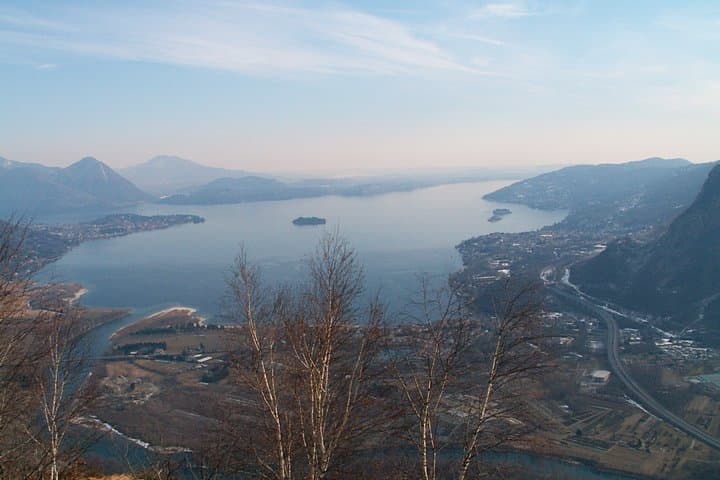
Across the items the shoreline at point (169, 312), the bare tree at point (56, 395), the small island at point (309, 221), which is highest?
the bare tree at point (56, 395)

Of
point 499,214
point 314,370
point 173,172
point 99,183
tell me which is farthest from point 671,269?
point 173,172

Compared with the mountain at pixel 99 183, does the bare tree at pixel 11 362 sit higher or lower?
lower

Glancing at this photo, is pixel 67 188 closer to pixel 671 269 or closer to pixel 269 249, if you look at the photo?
pixel 269 249

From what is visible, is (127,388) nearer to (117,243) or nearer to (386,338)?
(386,338)

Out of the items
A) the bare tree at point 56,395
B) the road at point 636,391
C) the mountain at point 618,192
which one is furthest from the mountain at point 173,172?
the bare tree at point 56,395

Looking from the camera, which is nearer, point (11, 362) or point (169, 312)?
point (11, 362)

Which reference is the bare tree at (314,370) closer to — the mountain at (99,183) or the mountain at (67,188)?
the mountain at (67,188)
